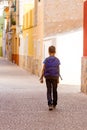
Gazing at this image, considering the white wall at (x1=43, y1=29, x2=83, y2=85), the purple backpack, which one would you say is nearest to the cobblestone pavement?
the purple backpack

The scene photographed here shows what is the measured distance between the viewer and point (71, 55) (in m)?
24.7

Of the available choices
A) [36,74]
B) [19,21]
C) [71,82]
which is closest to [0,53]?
[19,21]

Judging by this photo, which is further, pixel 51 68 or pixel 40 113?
pixel 51 68

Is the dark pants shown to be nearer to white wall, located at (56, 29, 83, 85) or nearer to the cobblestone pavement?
the cobblestone pavement

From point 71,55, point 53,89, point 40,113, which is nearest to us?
point 40,113

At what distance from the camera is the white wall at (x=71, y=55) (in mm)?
24328

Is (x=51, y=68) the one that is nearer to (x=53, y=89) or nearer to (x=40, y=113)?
(x=53, y=89)

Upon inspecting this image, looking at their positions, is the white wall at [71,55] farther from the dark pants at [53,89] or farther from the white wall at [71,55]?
the dark pants at [53,89]

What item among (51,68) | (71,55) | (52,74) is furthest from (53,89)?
(71,55)

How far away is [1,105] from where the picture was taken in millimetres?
14609

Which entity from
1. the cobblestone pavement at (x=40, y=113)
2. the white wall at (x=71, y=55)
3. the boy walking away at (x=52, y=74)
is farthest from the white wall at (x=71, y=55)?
the boy walking away at (x=52, y=74)

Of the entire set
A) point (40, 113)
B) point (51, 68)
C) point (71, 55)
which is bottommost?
point (40, 113)

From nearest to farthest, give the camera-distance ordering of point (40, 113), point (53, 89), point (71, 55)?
point (40, 113), point (53, 89), point (71, 55)

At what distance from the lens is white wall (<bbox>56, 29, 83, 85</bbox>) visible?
24328 millimetres
